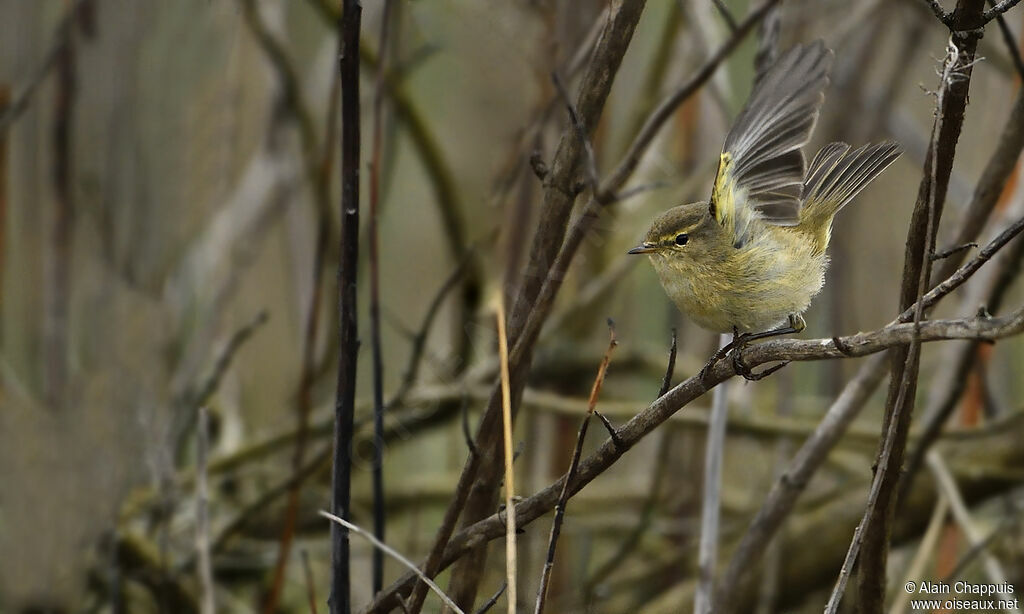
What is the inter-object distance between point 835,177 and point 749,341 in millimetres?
278

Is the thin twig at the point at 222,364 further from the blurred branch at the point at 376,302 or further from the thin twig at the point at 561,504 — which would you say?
the thin twig at the point at 561,504

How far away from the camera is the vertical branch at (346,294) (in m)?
1.08

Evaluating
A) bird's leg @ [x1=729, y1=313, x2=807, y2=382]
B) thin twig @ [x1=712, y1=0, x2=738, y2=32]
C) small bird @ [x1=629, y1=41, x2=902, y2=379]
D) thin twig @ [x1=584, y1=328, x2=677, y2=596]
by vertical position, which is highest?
thin twig @ [x1=712, y1=0, x2=738, y2=32]

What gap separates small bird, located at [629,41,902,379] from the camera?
1.29 metres

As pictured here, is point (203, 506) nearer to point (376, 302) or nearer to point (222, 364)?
point (376, 302)

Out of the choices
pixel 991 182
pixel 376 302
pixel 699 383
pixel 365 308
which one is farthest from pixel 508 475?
pixel 365 308

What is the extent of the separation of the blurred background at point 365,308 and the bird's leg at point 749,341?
1.68ft

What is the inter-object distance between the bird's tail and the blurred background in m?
0.49

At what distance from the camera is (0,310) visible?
2.62 m

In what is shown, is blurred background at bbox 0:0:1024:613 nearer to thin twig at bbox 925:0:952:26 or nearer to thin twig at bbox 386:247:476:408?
thin twig at bbox 386:247:476:408

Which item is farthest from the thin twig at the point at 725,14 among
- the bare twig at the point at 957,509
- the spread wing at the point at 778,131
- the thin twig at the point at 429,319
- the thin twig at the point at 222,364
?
the bare twig at the point at 957,509

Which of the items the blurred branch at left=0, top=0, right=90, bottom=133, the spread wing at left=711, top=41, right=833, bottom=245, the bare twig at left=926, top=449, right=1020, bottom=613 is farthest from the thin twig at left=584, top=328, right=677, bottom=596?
the blurred branch at left=0, top=0, right=90, bottom=133

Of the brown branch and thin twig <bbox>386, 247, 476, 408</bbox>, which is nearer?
the brown branch

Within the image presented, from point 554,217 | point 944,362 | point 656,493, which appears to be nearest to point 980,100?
point 944,362
